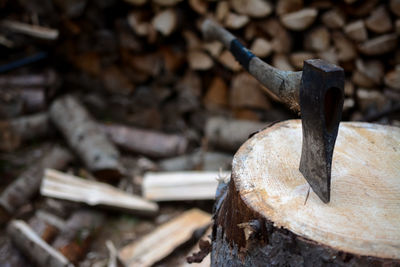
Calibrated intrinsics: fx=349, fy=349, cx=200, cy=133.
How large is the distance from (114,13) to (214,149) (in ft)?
5.41

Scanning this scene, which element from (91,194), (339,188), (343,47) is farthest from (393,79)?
(91,194)

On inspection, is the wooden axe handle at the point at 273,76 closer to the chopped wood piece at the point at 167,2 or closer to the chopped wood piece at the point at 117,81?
the chopped wood piece at the point at 167,2

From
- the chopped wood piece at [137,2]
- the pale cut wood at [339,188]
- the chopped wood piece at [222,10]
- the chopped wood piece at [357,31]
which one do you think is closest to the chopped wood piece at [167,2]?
the chopped wood piece at [137,2]

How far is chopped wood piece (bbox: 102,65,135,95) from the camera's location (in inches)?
148

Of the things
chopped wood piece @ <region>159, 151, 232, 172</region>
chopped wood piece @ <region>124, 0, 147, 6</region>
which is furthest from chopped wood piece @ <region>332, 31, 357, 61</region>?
chopped wood piece @ <region>124, 0, 147, 6</region>

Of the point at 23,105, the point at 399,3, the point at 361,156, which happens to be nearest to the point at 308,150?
the point at 361,156

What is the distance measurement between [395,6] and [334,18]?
0.37m

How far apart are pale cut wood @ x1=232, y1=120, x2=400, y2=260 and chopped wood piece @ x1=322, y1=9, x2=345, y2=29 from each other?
1226mm

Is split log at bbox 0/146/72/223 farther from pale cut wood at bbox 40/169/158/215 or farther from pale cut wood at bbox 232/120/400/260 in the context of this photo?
pale cut wood at bbox 232/120/400/260

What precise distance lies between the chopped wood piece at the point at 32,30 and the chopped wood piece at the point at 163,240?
7.59ft

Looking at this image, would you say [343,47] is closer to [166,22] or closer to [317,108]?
[166,22]

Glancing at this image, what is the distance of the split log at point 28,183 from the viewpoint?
255cm

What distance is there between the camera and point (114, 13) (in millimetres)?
3398

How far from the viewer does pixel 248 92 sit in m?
3.12
